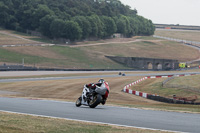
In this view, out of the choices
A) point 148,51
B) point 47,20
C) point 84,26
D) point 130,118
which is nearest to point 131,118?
point 130,118

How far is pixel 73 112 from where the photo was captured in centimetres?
1903

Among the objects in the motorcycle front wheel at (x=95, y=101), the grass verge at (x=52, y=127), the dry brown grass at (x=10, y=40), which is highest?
the grass verge at (x=52, y=127)

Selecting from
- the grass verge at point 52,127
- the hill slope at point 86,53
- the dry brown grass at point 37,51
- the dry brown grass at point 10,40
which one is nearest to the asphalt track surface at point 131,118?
the grass verge at point 52,127

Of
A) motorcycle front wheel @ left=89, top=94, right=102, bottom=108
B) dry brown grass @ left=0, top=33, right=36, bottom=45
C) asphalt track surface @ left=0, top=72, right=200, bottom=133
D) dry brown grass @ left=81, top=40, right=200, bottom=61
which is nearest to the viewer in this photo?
asphalt track surface @ left=0, top=72, right=200, bottom=133

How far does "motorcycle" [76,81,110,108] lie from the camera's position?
20.5m

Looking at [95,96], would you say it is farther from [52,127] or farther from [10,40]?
[10,40]

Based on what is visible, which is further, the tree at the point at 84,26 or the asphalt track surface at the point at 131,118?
the tree at the point at 84,26

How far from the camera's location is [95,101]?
68.6ft

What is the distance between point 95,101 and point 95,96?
29 centimetres

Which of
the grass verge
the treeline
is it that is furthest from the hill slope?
the grass verge

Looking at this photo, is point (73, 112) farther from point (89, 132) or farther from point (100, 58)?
point (100, 58)

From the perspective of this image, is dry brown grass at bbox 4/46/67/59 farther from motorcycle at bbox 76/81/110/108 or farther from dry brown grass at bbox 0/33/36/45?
motorcycle at bbox 76/81/110/108

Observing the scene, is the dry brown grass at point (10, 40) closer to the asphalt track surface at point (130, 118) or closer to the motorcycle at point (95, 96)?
the motorcycle at point (95, 96)

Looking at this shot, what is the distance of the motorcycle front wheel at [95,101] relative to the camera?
67.7 feet
